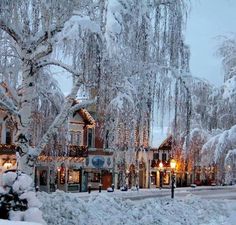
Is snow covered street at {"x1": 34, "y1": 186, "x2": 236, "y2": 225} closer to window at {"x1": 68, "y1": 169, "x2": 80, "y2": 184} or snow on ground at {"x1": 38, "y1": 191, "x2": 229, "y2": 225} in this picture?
snow on ground at {"x1": 38, "y1": 191, "x2": 229, "y2": 225}

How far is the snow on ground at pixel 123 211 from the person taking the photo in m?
16.8

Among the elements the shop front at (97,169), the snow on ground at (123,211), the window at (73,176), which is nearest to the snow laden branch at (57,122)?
the snow on ground at (123,211)

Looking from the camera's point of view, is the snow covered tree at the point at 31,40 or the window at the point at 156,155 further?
the window at the point at 156,155

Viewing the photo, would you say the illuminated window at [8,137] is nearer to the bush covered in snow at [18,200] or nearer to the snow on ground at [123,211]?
the snow on ground at [123,211]

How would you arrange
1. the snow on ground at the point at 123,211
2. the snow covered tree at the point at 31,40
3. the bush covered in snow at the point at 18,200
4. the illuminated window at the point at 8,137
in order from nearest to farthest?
the bush covered in snow at the point at 18,200 < the snow covered tree at the point at 31,40 < the snow on ground at the point at 123,211 < the illuminated window at the point at 8,137

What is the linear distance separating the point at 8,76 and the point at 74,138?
3343cm

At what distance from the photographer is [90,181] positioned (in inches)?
2045

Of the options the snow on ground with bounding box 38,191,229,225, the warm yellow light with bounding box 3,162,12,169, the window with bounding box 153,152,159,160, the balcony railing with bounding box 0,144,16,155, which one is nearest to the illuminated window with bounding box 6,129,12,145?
the balcony railing with bounding box 0,144,16,155

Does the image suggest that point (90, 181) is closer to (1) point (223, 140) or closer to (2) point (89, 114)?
(2) point (89, 114)

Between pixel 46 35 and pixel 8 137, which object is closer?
pixel 46 35

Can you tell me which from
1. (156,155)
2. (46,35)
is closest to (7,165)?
(156,155)

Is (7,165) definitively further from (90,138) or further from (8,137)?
(90,138)

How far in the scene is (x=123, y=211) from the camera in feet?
65.3

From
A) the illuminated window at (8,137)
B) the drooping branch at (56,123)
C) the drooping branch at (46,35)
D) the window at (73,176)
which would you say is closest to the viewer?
the drooping branch at (46,35)
